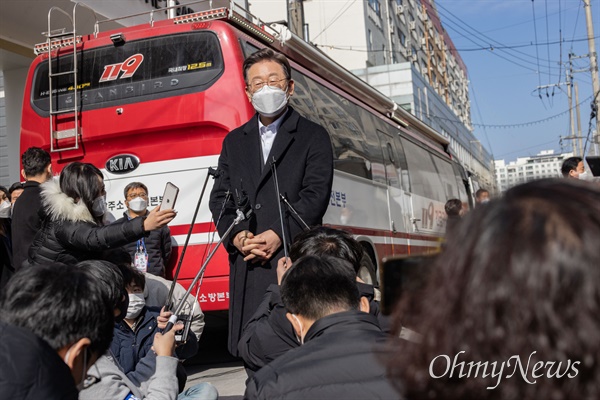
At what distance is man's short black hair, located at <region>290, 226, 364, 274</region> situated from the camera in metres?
3.16

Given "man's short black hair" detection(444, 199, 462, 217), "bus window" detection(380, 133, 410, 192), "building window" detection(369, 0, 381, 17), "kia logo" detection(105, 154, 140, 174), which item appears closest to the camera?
"man's short black hair" detection(444, 199, 462, 217)

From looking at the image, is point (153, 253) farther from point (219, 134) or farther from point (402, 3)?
point (402, 3)

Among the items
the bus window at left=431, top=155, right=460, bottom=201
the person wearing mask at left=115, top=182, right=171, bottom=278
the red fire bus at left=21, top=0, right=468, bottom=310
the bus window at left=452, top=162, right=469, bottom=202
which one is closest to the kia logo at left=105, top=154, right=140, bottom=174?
the red fire bus at left=21, top=0, right=468, bottom=310

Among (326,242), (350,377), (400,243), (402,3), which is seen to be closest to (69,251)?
(326,242)

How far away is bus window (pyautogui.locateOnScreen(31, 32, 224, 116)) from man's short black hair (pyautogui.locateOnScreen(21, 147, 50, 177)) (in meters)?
1.50

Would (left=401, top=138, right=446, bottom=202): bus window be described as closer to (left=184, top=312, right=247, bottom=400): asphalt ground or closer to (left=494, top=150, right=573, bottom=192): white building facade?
(left=184, top=312, right=247, bottom=400): asphalt ground

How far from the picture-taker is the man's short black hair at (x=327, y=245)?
→ 316 centimetres

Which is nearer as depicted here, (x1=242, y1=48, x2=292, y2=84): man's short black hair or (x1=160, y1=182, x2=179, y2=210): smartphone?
(x1=160, y1=182, x2=179, y2=210): smartphone

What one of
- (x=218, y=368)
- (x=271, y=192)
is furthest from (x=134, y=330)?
(x=218, y=368)

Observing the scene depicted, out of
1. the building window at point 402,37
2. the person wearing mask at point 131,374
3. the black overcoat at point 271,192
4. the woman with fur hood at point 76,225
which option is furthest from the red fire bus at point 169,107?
the building window at point 402,37

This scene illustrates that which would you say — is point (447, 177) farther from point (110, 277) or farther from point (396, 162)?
point (110, 277)

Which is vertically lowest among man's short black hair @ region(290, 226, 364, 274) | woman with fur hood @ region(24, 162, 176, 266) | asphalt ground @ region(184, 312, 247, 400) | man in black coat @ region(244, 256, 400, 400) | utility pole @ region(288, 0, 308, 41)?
asphalt ground @ region(184, 312, 247, 400)

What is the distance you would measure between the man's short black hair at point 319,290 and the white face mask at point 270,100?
1.60 metres

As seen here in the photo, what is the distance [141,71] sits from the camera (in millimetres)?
6422
